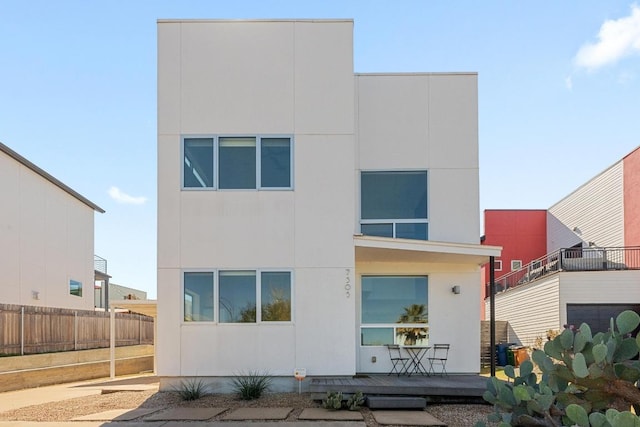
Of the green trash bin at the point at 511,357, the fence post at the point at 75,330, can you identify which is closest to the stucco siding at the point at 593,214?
the green trash bin at the point at 511,357

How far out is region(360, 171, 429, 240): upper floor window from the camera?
1122cm

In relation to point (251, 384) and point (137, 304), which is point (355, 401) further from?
point (137, 304)

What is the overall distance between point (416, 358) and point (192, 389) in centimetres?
458

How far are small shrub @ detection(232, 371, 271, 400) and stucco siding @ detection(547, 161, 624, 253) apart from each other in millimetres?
15959

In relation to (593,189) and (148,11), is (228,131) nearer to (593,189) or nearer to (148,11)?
(148,11)

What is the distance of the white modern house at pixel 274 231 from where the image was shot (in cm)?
970

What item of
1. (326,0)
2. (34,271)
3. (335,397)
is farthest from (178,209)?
(34,271)

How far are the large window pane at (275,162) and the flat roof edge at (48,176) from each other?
12071 millimetres

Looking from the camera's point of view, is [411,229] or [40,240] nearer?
[411,229]

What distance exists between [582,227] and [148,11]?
1990 cm

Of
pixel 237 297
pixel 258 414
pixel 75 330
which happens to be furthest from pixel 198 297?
pixel 75 330

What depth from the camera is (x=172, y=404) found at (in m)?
Answer: 8.80

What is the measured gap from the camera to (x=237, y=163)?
33.2 feet

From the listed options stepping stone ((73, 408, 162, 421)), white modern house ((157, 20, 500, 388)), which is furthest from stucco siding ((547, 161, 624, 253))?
stepping stone ((73, 408, 162, 421))
